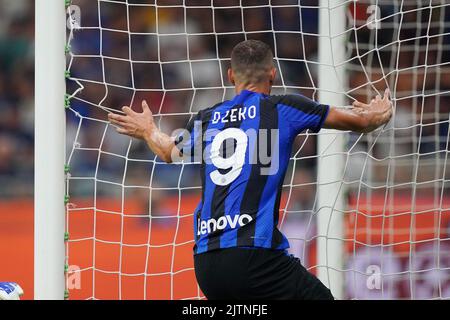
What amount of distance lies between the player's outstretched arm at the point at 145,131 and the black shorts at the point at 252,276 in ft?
1.97

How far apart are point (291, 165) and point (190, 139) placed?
100.0 inches

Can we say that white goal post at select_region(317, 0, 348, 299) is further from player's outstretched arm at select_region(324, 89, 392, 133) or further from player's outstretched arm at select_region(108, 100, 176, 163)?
player's outstretched arm at select_region(108, 100, 176, 163)

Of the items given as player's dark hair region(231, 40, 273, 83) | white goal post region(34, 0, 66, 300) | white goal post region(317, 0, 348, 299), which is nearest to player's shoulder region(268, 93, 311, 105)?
player's dark hair region(231, 40, 273, 83)

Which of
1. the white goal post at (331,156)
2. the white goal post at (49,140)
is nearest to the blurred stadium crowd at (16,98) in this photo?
the white goal post at (49,140)

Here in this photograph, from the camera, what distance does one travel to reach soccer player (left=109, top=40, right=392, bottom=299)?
431 cm

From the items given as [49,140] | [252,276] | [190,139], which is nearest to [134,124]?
[190,139]

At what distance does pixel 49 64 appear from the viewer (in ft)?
16.7

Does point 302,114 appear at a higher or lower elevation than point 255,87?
lower

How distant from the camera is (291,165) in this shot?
7.08 metres

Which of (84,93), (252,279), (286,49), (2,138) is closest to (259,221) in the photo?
(252,279)

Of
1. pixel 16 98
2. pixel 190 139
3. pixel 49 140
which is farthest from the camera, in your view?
pixel 16 98

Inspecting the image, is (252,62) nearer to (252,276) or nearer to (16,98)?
(252,276)

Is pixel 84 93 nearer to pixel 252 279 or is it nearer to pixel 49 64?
pixel 49 64

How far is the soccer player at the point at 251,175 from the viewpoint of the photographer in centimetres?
431
